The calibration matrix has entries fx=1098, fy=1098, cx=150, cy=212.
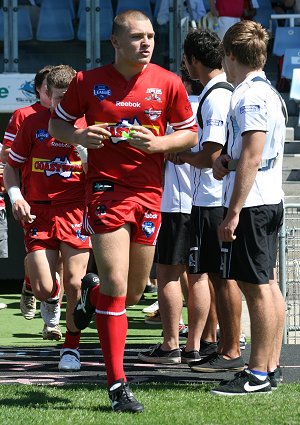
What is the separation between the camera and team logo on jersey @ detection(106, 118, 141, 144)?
570 centimetres

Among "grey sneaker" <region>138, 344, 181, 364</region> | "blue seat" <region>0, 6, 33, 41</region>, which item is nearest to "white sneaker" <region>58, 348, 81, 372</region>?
"grey sneaker" <region>138, 344, 181, 364</region>

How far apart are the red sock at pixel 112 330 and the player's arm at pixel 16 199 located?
5.99 ft

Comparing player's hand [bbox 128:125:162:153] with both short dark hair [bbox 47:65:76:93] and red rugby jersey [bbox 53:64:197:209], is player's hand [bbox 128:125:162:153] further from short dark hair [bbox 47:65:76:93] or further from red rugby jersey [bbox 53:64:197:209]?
short dark hair [bbox 47:65:76:93]

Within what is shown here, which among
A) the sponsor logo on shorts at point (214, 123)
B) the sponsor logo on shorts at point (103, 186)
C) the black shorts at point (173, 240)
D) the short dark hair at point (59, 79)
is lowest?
the black shorts at point (173, 240)

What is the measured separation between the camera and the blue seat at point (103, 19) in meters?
15.5

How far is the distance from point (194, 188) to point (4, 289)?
7393 millimetres

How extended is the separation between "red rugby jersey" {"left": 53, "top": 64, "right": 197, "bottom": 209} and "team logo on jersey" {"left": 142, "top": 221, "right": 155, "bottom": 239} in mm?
96

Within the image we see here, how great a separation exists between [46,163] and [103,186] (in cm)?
179

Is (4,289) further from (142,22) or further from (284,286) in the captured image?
(142,22)

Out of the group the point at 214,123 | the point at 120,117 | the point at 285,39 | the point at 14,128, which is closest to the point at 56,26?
the point at 285,39

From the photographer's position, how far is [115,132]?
574 cm

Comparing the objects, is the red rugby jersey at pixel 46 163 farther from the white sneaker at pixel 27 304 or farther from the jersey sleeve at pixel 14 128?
the white sneaker at pixel 27 304

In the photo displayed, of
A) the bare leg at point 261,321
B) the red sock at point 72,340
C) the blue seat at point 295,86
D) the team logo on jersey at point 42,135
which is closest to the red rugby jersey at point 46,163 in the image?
the team logo on jersey at point 42,135

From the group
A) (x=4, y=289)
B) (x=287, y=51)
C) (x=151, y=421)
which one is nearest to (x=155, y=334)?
(x=151, y=421)
